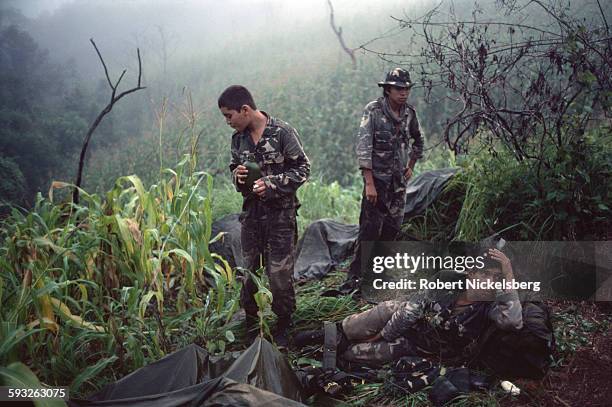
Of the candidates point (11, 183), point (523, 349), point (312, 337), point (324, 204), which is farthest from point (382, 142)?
point (11, 183)

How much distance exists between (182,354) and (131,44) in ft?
71.9

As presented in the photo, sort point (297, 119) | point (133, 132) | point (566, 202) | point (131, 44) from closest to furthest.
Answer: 1. point (566, 202)
2. point (297, 119)
3. point (133, 132)
4. point (131, 44)

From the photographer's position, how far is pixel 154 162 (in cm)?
1374

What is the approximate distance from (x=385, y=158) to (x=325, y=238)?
149cm

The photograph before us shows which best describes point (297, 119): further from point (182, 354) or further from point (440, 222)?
point (182, 354)

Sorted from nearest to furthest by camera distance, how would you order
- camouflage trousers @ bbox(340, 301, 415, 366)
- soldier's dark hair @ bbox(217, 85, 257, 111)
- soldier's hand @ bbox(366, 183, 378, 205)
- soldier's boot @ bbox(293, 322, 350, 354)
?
camouflage trousers @ bbox(340, 301, 415, 366) → soldier's dark hair @ bbox(217, 85, 257, 111) → soldier's boot @ bbox(293, 322, 350, 354) → soldier's hand @ bbox(366, 183, 378, 205)

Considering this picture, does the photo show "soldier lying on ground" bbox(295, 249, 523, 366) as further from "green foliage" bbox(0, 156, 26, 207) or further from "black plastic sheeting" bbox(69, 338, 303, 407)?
"green foliage" bbox(0, 156, 26, 207)

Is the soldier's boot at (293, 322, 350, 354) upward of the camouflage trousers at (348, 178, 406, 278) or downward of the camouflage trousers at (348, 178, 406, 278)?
downward

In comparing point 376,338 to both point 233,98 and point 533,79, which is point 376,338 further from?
point 533,79

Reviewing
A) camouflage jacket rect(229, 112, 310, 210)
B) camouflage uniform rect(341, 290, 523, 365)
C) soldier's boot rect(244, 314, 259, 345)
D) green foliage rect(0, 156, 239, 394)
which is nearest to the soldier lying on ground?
camouflage uniform rect(341, 290, 523, 365)

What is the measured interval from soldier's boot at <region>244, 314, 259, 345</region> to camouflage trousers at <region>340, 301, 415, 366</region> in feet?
2.05

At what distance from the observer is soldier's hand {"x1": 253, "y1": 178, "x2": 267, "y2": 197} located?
3.22 meters

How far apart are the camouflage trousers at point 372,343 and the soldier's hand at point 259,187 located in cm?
98

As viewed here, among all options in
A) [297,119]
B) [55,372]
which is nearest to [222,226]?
[55,372]
